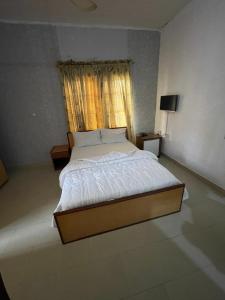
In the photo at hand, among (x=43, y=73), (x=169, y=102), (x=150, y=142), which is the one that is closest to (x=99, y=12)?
(x=43, y=73)

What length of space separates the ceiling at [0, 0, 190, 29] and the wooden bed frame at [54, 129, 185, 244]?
2855 mm

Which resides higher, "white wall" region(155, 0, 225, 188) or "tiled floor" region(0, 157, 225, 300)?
"white wall" region(155, 0, 225, 188)

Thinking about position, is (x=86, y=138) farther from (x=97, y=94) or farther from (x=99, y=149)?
(x=97, y=94)

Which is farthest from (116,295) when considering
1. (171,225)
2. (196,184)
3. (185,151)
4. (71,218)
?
(185,151)

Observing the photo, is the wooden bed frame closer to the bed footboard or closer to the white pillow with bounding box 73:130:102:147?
the bed footboard

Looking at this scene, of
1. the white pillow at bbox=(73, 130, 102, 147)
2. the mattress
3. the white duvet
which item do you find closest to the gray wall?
the white pillow at bbox=(73, 130, 102, 147)

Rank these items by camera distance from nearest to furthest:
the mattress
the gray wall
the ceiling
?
the ceiling
the mattress
the gray wall

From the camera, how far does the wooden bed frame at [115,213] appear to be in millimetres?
1512

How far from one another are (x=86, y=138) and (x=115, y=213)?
1.88 m

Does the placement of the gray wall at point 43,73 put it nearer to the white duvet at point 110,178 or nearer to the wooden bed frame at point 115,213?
the white duvet at point 110,178

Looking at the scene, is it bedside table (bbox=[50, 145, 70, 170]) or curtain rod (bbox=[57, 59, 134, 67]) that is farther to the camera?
bedside table (bbox=[50, 145, 70, 170])

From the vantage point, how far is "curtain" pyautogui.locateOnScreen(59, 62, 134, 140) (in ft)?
10.2

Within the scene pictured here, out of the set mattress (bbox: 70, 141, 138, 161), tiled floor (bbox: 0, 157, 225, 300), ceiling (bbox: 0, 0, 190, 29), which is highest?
ceiling (bbox: 0, 0, 190, 29)

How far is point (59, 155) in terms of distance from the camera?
3158 millimetres
